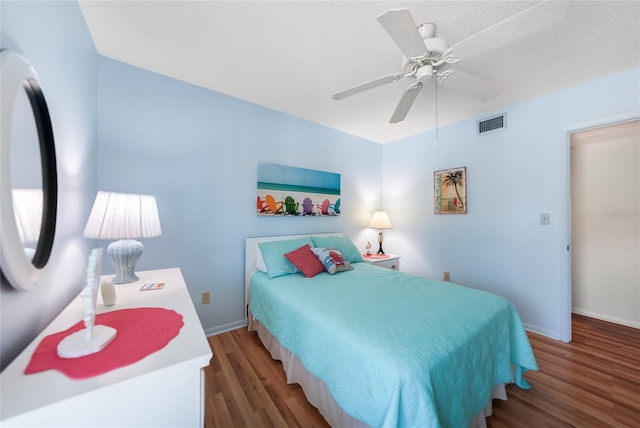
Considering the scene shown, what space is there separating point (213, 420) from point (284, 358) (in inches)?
22.1

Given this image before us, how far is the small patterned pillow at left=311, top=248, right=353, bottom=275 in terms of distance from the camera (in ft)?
7.85

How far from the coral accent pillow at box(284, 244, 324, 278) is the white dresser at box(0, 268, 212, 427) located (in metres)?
1.53

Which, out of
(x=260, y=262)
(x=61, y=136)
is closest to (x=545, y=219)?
(x=260, y=262)

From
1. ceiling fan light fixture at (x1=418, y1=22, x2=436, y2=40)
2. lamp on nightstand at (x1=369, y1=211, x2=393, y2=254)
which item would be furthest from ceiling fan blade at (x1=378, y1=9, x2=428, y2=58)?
lamp on nightstand at (x1=369, y1=211, x2=393, y2=254)

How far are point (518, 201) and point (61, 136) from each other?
3.70 meters

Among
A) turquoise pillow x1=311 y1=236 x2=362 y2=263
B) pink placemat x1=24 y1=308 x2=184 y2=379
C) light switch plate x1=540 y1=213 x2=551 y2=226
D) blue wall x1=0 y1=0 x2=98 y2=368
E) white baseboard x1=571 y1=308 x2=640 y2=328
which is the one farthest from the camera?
turquoise pillow x1=311 y1=236 x2=362 y2=263

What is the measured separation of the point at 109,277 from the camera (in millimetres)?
1466

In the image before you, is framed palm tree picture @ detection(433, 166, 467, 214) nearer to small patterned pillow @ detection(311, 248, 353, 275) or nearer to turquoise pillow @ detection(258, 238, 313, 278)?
small patterned pillow @ detection(311, 248, 353, 275)

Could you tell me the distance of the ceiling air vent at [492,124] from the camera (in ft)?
8.99

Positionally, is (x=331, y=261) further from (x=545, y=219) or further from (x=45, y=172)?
(x=545, y=219)

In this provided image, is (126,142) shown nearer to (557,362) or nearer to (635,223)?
(557,362)

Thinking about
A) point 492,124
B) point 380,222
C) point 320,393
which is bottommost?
point 320,393

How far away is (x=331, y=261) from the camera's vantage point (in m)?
2.43

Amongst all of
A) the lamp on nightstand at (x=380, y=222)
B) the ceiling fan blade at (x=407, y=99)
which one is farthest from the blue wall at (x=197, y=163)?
the ceiling fan blade at (x=407, y=99)
